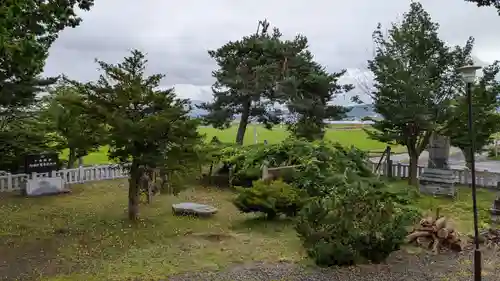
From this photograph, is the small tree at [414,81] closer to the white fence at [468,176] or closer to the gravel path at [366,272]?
the white fence at [468,176]

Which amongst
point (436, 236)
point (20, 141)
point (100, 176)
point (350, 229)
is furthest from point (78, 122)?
point (436, 236)

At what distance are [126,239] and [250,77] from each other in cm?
1238

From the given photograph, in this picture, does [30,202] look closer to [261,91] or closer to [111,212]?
[111,212]

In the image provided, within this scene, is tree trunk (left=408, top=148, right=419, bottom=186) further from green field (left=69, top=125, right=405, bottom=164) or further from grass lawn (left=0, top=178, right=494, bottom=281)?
green field (left=69, top=125, right=405, bottom=164)

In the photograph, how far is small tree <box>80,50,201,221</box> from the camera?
30.8 feet

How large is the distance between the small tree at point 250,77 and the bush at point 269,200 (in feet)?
31.9

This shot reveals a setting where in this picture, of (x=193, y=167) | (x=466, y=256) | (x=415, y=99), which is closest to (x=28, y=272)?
(x=193, y=167)

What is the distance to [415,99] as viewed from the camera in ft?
50.2

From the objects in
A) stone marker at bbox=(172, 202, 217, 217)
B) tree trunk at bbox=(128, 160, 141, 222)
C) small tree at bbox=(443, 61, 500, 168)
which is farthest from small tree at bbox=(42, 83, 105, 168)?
small tree at bbox=(443, 61, 500, 168)

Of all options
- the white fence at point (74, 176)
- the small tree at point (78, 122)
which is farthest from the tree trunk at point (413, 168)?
the small tree at point (78, 122)

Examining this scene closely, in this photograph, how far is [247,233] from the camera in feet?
31.0

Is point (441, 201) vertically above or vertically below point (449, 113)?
below

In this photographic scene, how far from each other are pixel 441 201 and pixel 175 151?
28.1ft

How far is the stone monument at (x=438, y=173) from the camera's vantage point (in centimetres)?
1430
